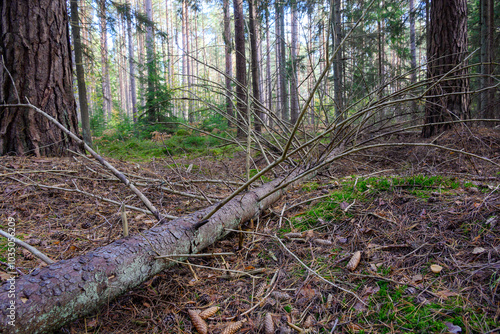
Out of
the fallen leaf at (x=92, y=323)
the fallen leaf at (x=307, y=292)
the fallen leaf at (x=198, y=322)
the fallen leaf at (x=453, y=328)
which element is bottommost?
the fallen leaf at (x=198, y=322)

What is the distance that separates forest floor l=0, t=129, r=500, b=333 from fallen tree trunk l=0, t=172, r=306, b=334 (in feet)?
0.41

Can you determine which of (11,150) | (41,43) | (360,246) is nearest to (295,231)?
(360,246)

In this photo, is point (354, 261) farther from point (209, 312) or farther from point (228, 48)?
point (228, 48)

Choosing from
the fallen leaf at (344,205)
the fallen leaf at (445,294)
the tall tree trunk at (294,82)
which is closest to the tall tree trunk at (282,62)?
the tall tree trunk at (294,82)

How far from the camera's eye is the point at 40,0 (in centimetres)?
348

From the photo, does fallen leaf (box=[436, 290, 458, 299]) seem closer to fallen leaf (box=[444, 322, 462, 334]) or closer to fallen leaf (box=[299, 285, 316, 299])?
fallen leaf (box=[444, 322, 462, 334])

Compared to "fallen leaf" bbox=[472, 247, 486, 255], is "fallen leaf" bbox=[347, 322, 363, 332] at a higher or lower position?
lower

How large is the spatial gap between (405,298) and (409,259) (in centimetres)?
30

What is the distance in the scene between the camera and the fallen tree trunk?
3.51 feet

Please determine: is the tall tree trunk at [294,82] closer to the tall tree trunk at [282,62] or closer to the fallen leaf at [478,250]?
the tall tree trunk at [282,62]

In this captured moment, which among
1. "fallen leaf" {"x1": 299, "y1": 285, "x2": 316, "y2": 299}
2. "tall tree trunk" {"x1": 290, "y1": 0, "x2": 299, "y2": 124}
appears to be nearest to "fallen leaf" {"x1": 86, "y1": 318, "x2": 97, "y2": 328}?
"fallen leaf" {"x1": 299, "y1": 285, "x2": 316, "y2": 299}

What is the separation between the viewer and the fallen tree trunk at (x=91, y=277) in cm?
107

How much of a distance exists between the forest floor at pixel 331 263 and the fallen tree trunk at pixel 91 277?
126 mm

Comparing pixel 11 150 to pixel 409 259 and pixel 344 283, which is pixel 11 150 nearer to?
pixel 344 283
